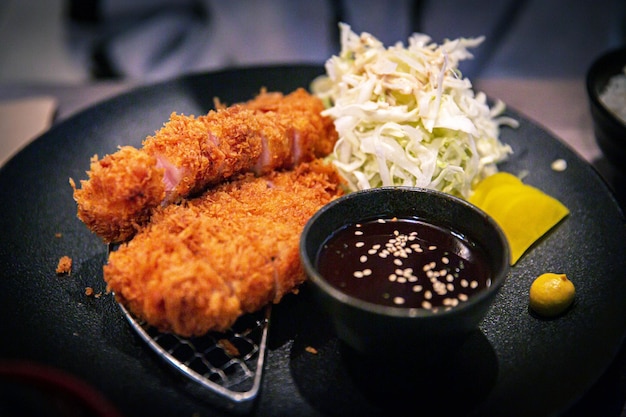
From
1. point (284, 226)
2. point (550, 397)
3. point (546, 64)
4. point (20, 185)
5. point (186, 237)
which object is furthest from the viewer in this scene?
point (546, 64)

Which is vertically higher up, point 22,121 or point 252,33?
point 22,121

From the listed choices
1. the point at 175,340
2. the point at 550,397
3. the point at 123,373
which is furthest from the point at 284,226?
the point at 550,397

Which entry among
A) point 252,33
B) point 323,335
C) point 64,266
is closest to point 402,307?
point 323,335

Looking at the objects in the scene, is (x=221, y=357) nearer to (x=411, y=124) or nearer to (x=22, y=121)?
(x=411, y=124)

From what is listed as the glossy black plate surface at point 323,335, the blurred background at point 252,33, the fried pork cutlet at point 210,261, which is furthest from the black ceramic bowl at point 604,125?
the blurred background at point 252,33

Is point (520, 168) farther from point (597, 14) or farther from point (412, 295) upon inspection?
point (597, 14)

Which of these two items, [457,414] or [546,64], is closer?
[457,414]

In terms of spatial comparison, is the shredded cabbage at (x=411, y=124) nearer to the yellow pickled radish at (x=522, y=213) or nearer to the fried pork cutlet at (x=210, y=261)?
the yellow pickled radish at (x=522, y=213)
